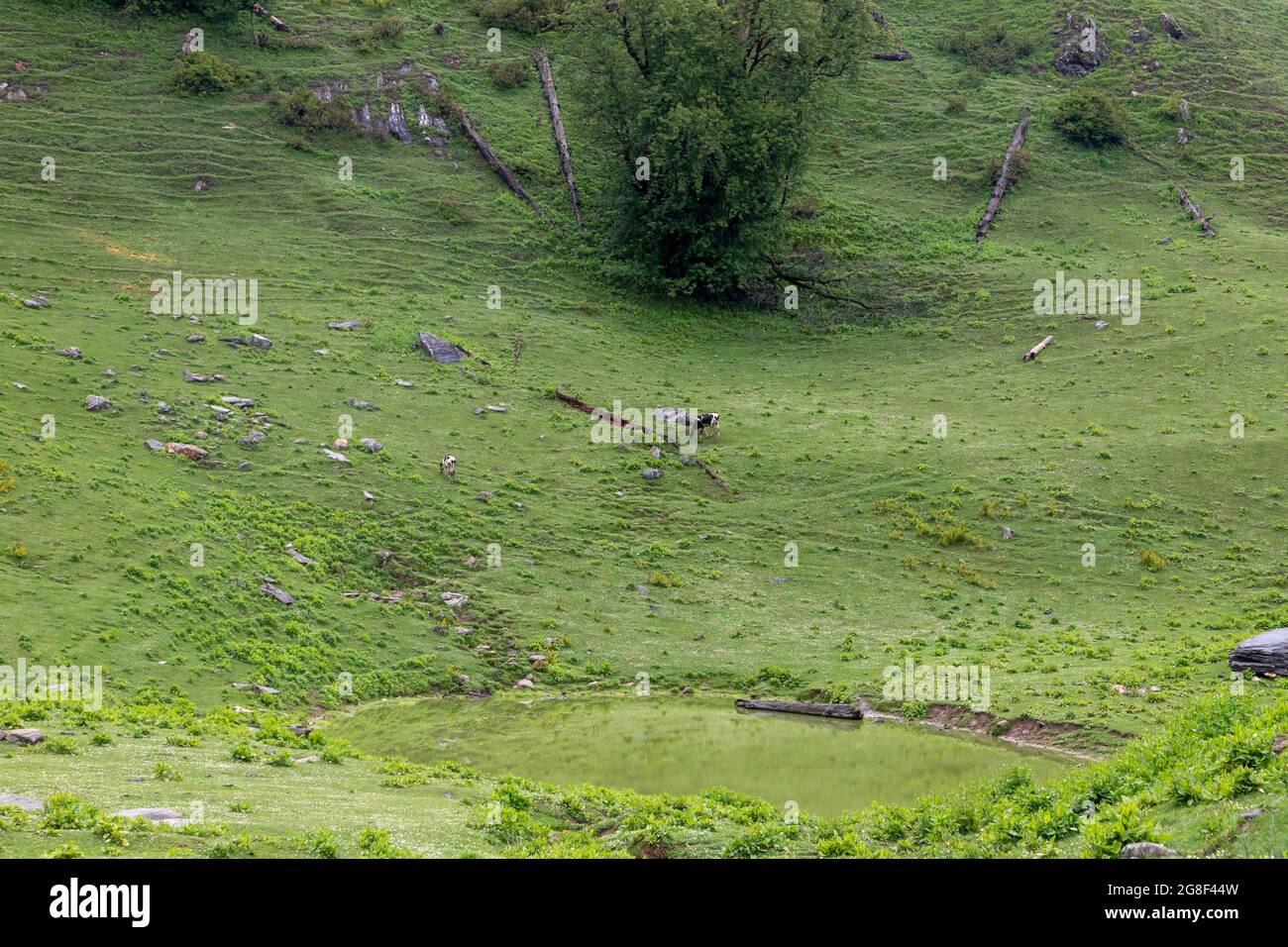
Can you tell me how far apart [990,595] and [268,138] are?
44.8 metres

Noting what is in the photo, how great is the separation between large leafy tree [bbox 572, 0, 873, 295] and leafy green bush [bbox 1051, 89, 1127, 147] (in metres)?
23.2

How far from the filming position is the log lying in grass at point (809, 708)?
26516 mm

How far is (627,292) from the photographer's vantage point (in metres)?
56.8

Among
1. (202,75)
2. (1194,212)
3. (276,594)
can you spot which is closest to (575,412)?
(276,594)

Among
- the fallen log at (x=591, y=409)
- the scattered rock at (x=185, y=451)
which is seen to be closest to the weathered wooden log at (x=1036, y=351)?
the fallen log at (x=591, y=409)

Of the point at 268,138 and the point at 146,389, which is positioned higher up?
the point at 268,138

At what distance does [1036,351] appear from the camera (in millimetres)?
52844

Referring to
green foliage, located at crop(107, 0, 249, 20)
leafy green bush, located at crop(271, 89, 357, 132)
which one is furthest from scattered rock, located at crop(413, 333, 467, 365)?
green foliage, located at crop(107, 0, 249, 20)

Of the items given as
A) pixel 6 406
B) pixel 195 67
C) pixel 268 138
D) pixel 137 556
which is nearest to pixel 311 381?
pixel 6 406

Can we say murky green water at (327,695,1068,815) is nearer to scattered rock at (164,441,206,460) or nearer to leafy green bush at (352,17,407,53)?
scattered rock at (164,441,206,460)

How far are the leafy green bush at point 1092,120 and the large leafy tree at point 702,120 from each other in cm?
2318

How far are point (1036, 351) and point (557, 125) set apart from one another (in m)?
31.3

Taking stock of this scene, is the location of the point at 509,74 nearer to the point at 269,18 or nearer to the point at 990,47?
the point at 269,18
